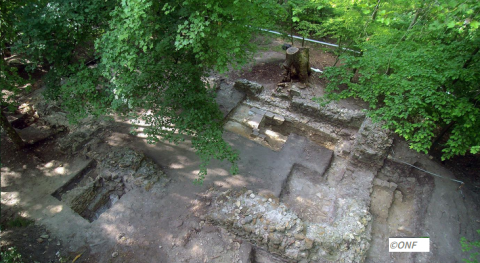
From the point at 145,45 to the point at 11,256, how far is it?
4693 mm

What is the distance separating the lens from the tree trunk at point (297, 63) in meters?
9.48

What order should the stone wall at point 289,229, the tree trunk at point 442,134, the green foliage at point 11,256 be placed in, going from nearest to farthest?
the green foliage at point 11,256 < the stone wall at point 289,229 < the tree trunk at point 442,134

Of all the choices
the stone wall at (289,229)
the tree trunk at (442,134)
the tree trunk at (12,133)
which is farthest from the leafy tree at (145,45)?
the tree trunk at (442,134)

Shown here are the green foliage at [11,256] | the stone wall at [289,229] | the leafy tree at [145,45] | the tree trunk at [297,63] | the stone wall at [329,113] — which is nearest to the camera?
the leafy tree at [145,45]

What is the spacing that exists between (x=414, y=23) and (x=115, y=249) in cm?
1081

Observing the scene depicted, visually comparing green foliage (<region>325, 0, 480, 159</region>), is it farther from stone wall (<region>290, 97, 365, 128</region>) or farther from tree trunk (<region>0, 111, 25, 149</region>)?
tree trunk (<region>0, 111, 25, 149</region>)

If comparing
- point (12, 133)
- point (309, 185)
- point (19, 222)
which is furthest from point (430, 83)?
point (12, 133)

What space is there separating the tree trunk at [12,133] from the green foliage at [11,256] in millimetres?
3589

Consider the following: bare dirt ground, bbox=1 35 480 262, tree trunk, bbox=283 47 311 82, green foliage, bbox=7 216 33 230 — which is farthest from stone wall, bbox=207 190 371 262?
tree trunk, bbox=283 47 311 82

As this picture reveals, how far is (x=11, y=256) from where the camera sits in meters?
4.61

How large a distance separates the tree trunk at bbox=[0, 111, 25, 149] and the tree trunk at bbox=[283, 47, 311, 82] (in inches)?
361

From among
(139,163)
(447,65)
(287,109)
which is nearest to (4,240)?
(139,163)

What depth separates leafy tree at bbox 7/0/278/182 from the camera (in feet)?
13.9
